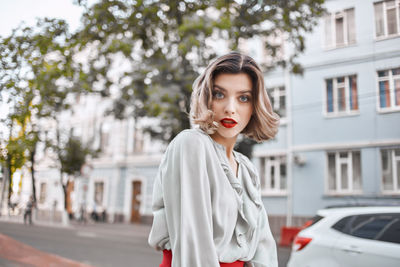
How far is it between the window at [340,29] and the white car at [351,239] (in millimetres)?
1255

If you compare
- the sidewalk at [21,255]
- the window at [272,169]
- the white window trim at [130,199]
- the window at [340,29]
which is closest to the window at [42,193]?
the sidewalk at [21,255]

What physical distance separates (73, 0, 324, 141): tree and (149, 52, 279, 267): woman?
208 cm

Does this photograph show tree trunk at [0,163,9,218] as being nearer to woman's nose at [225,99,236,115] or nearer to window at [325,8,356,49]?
woman's nose at [225,99,236,115]

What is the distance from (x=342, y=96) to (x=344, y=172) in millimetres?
648

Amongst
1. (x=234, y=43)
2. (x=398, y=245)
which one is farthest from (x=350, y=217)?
(x=234, y=43)

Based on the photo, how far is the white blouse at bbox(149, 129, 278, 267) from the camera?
0.88m

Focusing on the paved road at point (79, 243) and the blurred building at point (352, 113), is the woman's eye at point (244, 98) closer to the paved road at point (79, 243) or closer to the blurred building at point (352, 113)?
the blurred building at point (352, 113)

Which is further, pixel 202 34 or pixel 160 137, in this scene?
pixel 160 137

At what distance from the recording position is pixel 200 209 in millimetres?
903

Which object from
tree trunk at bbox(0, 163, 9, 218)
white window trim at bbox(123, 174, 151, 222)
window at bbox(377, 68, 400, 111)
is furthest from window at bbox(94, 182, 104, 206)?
window at bbox(377, 68, 400, 111)

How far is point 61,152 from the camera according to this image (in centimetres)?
275

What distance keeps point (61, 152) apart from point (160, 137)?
4.20 m

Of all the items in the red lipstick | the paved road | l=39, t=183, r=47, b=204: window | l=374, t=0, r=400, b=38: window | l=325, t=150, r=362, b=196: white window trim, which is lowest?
the paved road

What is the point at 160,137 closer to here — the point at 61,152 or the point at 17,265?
the point at 61,152
